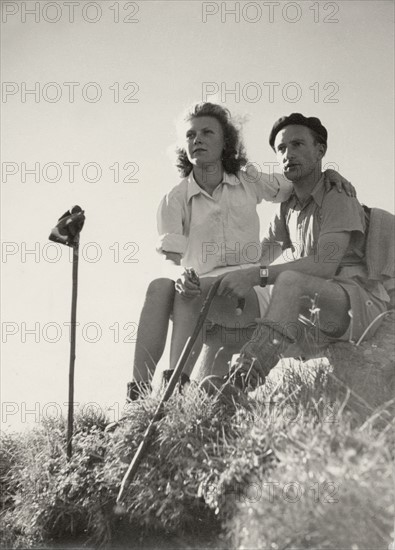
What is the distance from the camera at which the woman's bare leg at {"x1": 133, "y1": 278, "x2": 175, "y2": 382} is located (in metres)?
4.18

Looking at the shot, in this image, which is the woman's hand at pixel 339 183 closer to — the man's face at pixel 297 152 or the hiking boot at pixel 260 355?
the man's face at pixel 297 152

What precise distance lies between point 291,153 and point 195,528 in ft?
7.93

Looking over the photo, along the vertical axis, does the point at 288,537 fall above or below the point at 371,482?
below

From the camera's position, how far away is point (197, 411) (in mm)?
3535

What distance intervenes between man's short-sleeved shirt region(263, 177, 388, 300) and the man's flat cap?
336 millimetres

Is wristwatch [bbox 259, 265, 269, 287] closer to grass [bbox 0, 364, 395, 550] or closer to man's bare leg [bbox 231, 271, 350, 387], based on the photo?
man's bare leg [bbox 231, 271, 350, 387]

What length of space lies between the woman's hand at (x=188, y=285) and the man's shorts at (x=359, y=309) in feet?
2.71

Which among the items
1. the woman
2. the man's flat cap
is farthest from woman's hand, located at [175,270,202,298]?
Answer: the man's flat cap

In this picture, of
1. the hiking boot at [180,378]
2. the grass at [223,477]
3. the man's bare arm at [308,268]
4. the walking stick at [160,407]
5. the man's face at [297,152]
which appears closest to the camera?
the grass at [223,477]

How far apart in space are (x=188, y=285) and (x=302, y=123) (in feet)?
4.53

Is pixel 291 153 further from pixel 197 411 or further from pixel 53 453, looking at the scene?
pixel 53 453

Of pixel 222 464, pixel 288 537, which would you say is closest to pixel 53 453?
pixel 222 464

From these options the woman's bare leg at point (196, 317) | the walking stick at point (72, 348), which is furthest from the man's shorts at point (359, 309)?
the walking stick at point (72, 348)

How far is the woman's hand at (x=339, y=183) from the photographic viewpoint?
4.51 m
